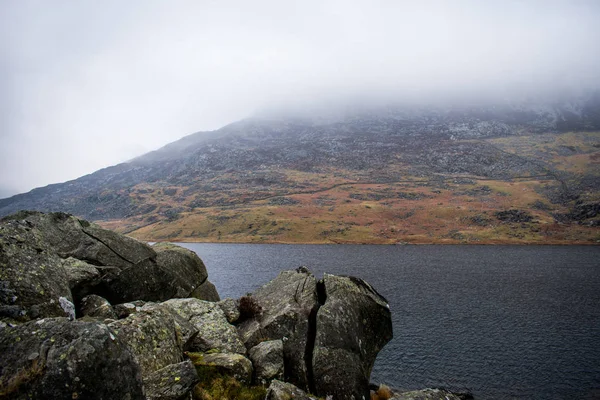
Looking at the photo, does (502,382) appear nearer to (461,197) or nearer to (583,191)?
(461,197)

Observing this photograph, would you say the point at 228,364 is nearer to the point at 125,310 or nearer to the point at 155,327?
the point at 155,327

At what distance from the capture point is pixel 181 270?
86.5 ft

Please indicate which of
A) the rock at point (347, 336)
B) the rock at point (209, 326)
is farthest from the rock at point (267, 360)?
the rock at point (347, 336)

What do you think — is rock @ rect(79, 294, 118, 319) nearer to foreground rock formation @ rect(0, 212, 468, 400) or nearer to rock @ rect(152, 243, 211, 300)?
foreground rock formation @ rect(0, 212, 468, 400)

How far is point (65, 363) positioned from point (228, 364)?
24.5ft

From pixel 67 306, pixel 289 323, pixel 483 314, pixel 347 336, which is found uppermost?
pixel 67 306

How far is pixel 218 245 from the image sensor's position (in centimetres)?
Answer: 14400

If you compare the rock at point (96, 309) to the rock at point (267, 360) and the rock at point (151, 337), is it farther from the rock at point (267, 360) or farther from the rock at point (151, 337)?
the rock at point (267, 360)

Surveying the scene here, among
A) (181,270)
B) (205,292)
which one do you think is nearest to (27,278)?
(181,270)

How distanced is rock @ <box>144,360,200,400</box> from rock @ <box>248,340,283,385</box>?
475cm

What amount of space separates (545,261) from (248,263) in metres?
82.6

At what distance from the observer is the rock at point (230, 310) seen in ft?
68.0

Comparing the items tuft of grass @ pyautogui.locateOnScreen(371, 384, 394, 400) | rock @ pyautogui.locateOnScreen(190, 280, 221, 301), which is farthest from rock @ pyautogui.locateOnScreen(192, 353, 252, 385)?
tuft of grass @ pyautogui.locateOnScreen(371, 384, 394, 400)

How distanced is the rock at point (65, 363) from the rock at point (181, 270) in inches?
640
